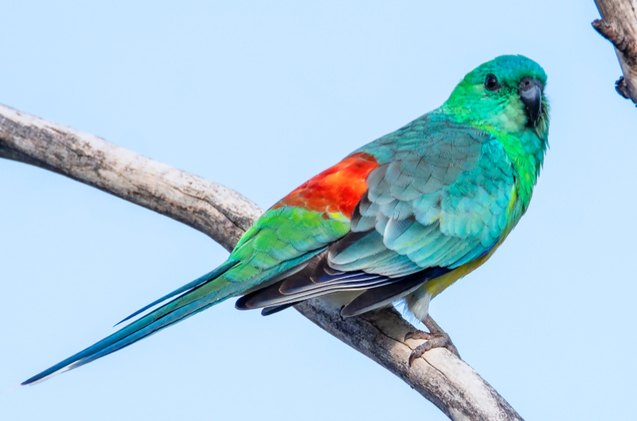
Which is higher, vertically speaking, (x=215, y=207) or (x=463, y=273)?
(x=215, y=207)

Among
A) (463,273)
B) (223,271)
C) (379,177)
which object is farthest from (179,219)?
(463,273)

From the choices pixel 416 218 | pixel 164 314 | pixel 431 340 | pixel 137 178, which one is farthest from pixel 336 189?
pixel 137 178

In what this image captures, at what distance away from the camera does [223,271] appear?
6129mm

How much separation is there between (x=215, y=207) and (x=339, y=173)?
0.96 metres

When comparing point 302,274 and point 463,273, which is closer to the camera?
point 302,274

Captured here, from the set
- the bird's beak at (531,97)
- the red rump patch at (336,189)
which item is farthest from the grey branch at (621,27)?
the red rump patch at (336,189)

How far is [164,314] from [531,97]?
9.82ft

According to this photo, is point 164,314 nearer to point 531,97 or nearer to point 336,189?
point 336,189

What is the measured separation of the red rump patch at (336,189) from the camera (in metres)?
6.32

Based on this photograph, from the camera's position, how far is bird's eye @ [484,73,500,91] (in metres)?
7.14

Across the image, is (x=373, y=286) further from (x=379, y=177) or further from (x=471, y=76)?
(x=471, y=76)

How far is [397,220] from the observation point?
6.29m

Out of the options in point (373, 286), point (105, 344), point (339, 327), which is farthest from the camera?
point (339, 327)

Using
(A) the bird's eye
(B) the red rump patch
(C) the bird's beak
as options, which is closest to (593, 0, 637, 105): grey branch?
(C) the bird's beak
